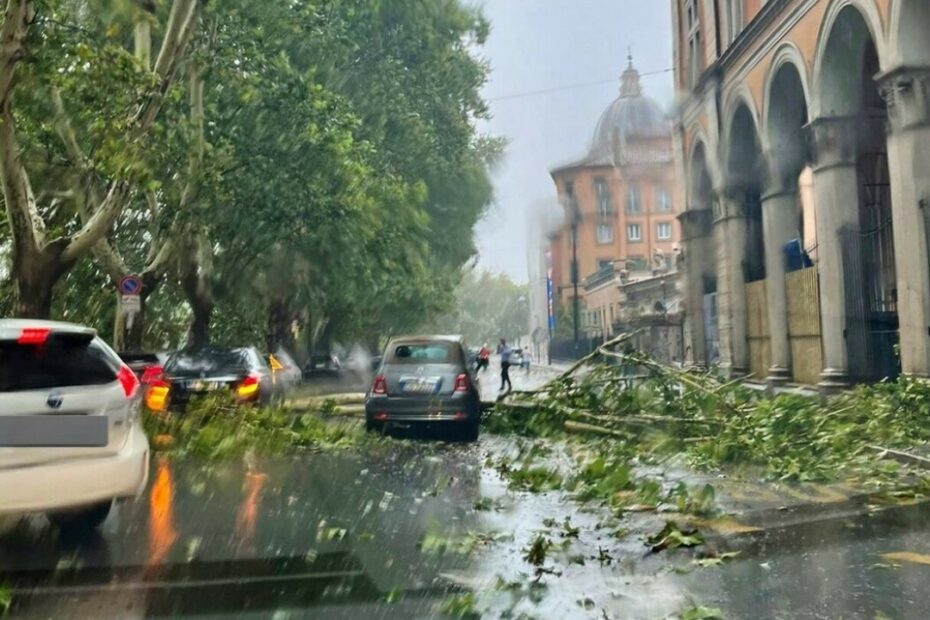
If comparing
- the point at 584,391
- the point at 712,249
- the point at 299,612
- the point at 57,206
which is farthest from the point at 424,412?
the point at 712,249

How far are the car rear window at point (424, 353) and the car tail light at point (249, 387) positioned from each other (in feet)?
6.00

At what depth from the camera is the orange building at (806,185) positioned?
1438cm

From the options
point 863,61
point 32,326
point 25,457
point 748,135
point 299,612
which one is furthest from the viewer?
point 748,135

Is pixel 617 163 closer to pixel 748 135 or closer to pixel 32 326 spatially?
pixel 748 135

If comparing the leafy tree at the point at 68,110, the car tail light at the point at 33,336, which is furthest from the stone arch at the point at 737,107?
the car tail light at the point at 33,336

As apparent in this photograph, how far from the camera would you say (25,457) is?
548 centimetres

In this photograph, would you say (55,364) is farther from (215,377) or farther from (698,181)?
(698,181)

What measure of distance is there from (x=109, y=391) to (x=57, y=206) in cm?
1736

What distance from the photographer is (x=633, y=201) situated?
2430 centimetres

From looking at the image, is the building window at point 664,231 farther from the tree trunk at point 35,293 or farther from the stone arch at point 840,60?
the tree trunk at point 35,293

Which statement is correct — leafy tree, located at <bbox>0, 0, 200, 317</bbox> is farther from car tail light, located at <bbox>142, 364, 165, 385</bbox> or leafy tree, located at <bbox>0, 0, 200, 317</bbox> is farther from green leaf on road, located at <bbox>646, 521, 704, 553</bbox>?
green leaf on road, located at <bbox>646, 521, 704, 553</bbox>

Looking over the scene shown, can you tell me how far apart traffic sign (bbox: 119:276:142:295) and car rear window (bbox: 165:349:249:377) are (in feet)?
16.5

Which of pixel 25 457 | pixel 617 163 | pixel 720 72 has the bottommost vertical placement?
pixel 25 457

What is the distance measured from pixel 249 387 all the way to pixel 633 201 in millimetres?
13480
